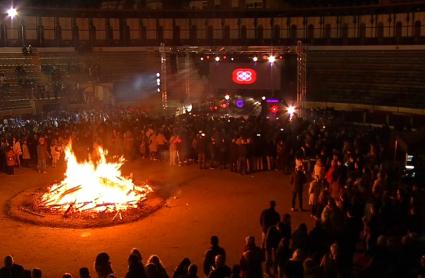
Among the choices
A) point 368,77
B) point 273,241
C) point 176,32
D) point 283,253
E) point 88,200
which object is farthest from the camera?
point 176,32

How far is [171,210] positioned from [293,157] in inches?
250

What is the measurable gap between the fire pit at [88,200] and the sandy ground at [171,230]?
0.37m

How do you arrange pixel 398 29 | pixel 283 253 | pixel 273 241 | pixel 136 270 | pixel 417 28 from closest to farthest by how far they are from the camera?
pixel 136 270 < pixel 283 253 < pixel 273 241 < pixel 417 28 < pixel 398 29

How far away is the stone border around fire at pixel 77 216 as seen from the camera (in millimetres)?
15059

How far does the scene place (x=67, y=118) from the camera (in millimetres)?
28750

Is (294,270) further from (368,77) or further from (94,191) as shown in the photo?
(368,77)

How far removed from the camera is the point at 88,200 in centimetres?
1623

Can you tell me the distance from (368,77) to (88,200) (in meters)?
27.4

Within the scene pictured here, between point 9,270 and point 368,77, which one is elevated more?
point 368,77

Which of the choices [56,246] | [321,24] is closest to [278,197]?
[56,246]

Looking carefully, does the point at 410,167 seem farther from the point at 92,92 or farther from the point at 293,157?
the point at 92,92

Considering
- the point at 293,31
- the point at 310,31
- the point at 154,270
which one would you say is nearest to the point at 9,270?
the point at 154,270

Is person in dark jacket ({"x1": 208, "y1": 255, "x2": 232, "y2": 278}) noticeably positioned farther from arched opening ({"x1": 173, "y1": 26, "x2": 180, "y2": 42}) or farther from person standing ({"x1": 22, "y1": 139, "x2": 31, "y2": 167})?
arched opening ({"x1": 173, "y1": 26, "x2": 180, "y2": 42})

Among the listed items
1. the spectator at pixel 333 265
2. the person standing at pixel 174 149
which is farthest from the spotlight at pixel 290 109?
the spectator at pixel 333 265
